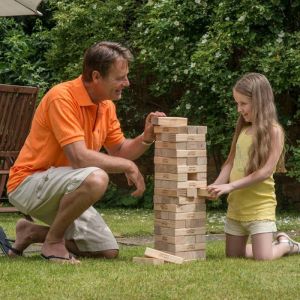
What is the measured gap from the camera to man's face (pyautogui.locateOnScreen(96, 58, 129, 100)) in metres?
5.32

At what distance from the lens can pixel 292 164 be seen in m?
9.38

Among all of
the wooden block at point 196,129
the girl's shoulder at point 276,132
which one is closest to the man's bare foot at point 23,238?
the wooden block at point 196,129

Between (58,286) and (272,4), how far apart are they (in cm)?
593

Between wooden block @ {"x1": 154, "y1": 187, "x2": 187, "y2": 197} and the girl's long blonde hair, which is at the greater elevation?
the girl's long blonde hair

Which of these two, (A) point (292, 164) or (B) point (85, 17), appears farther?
(B) point (85, 17)

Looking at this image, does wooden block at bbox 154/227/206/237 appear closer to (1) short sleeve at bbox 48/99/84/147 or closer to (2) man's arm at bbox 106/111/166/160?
(2) man's arm at bbox 106/111/166/160

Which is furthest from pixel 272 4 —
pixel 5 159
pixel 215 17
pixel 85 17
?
pixel 5 159

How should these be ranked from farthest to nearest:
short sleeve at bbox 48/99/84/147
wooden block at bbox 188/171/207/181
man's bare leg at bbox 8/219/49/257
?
1. man's bare leg at bbox 8/219/49/257
2. wooden block at bbox 188/171/207/181
3. short sleeve at bbox 48/99/84/147

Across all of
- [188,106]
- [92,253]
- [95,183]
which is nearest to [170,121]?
[95,183]

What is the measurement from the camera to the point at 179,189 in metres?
5.24

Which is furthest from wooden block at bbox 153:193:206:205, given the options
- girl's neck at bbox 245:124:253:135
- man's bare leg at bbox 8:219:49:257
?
man's bare leg at bbox 8:219:49:257

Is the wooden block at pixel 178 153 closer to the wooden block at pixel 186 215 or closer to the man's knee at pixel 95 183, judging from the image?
the wooden block at pixel 186 215

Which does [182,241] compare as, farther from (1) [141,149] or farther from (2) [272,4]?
(2) [272,4]

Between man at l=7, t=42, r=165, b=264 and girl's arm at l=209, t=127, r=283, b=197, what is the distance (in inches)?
19.7
